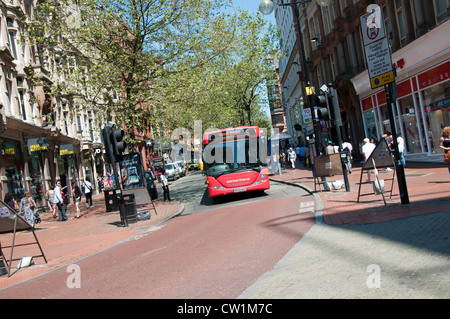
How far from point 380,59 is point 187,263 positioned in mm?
5952

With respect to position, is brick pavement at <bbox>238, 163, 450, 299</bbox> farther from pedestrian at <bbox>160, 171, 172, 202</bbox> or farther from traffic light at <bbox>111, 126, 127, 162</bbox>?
pedestrian at <bbox>160, 171, 172, 202</bbox>

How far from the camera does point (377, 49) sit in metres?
9.53

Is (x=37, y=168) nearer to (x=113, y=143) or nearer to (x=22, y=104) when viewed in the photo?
A: (x=22, y=104)

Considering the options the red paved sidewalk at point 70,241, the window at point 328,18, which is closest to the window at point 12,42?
the red paved sidewalk at point 70,241

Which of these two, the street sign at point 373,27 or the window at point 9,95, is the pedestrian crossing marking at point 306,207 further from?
the window at point 9,95

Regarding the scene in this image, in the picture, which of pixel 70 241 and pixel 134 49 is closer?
pixel 70 241

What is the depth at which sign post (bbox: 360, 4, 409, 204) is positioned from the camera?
9352mm

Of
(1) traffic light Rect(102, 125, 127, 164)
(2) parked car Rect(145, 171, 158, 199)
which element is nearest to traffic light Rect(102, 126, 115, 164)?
(1) traffic light Rect(102, 125, 127, 164)

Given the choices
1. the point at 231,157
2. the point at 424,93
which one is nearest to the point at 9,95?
the point at 231,157

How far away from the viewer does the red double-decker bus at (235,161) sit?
17.5 m

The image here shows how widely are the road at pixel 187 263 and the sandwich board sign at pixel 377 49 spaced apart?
11.2 ft

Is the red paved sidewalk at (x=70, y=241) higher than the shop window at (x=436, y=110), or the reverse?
the shop window at (x=436, y=110)

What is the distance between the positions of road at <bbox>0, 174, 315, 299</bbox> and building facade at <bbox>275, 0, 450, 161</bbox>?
10.8 m
